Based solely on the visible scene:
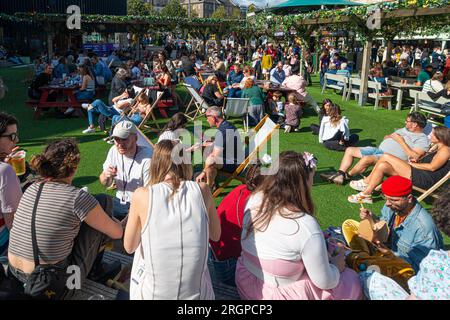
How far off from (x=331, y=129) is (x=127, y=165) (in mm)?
4504

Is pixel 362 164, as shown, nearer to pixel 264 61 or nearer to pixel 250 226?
pixel 250 226

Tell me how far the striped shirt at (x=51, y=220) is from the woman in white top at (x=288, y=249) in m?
1.04

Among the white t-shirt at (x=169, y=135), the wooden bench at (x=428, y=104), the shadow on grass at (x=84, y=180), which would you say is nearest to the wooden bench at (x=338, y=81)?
the wooden bench at (x=428, y=104)

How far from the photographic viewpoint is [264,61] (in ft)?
63.9

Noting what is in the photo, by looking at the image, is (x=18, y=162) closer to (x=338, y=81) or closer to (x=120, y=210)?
(x=120, y=210)

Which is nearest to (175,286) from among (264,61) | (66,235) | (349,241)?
(66,235)

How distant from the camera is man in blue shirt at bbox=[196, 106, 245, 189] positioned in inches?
218

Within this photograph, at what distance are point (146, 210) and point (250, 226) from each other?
2.11ft

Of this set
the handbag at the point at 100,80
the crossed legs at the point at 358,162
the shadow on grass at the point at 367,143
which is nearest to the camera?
the crossed legs at the point at 358,162

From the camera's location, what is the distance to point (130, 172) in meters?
4.29

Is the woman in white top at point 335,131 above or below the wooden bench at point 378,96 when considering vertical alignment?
below

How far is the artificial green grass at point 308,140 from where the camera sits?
17.6ft

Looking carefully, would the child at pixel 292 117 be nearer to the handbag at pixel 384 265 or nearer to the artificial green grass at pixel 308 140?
the artificial green grass at pixel 308 140

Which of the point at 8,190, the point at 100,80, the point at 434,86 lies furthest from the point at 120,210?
the point at 100,80
